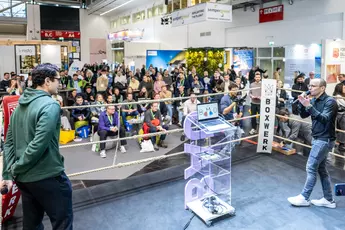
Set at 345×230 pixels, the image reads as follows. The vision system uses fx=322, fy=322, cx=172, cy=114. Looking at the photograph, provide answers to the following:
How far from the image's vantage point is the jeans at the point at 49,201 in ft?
6.47

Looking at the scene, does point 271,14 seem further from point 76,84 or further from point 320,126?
point 320,126

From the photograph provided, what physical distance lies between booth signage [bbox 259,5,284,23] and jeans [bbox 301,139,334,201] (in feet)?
31.8

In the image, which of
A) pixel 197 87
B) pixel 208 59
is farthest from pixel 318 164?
pixel 208 59

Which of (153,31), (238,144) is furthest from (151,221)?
(153,31)

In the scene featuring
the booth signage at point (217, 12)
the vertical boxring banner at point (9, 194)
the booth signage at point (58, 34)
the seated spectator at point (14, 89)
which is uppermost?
the booth signage at point (58, 34)

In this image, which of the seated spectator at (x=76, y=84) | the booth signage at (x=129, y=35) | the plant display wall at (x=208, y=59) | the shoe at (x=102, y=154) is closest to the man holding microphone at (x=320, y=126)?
the shoe at (x=102, y=154)

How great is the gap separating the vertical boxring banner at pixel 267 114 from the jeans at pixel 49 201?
3.93 metres

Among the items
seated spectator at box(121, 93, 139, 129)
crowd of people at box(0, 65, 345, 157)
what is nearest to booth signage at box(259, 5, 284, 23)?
crowd of people at box(0, 65, 345, 157)

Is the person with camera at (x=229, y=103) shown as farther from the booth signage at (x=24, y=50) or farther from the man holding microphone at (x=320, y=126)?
the booth signage at (x=24, y=50)

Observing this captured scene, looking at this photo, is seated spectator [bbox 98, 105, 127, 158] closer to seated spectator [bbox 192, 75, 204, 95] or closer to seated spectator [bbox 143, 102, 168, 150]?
seated spectator [bbox 143, 102, 168, 150]

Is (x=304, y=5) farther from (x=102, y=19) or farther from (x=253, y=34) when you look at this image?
(x=102, y=19)

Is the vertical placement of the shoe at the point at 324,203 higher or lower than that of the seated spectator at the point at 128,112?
lower

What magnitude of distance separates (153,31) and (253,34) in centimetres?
873

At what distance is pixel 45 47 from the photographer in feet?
44.8
